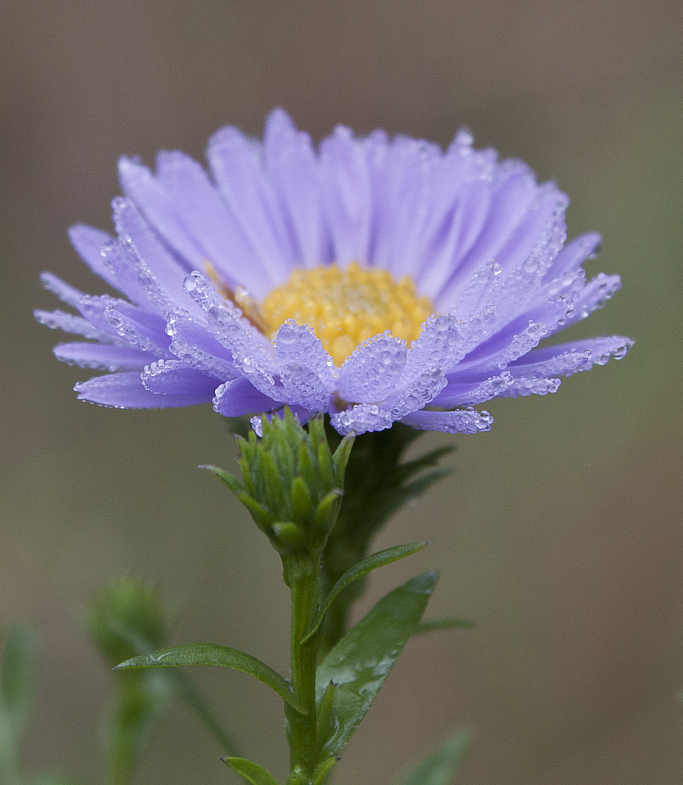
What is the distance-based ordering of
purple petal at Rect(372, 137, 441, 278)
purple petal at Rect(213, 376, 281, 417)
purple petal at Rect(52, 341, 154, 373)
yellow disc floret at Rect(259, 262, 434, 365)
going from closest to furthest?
purple petal at Rect(213, 376, 281, 417), purple petal at Rect(52, 341, 154, 373), yellow disc floret at Rect(259, 262, 434, 365), purple petal at Rect(372, 137, 441, 278)

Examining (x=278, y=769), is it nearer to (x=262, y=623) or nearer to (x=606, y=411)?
(x=262, y=623)

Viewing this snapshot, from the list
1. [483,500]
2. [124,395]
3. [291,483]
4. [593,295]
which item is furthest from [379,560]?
[483,500]

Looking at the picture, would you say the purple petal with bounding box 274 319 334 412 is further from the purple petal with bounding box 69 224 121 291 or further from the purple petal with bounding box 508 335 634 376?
the purple petal with bounding box 69 224 121 291

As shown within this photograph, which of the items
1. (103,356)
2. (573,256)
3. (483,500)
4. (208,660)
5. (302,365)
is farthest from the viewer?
(483,500)

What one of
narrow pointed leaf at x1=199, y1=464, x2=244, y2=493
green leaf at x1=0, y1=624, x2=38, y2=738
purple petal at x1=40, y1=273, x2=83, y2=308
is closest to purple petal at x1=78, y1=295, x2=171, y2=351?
purple petal at x1=40, y1=273, x2=83, y2=308

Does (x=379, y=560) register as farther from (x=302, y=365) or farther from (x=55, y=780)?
(x=55, y=780)

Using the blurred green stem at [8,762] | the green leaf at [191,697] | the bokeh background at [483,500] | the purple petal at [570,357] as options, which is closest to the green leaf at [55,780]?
the blurred green stem at [8,762]

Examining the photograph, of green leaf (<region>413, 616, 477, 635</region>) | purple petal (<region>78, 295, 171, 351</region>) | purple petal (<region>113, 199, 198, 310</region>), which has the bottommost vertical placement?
green leaf (<region>413, 616, 477, 635</region>)
